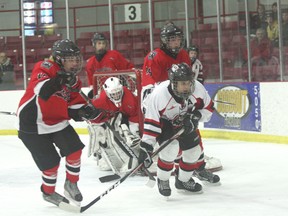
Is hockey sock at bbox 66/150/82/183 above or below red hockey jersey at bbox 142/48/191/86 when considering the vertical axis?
below

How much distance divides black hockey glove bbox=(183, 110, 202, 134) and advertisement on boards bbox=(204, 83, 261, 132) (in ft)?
9.07

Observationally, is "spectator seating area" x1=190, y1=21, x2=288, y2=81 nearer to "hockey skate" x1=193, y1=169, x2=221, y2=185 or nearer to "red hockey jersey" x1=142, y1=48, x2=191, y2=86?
"red hockey jersey" x1=142, y1=48, x2=191, y2=86

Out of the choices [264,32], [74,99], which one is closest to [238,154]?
[264,32]

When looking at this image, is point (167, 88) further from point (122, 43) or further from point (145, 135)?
point (122, 43)

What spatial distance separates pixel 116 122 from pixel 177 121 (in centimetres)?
106

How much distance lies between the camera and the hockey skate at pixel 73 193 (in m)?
3.53

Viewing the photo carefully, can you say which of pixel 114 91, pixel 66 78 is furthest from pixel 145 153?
pixel 114 91

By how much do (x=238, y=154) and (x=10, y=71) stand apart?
390 cm

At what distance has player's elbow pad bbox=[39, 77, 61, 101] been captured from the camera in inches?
130

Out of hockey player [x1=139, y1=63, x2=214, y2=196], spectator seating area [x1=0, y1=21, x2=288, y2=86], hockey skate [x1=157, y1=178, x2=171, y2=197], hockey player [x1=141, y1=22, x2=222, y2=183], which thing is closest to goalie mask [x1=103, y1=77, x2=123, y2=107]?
hockey player [x1=141, y1=22, x2=222, y2=183]

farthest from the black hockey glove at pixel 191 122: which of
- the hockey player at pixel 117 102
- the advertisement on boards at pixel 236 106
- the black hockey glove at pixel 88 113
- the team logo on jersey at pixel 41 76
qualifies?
the advertisement on boards at pixel 236 106

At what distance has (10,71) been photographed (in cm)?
844

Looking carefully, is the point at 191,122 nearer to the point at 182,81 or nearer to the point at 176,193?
the point at 182,81

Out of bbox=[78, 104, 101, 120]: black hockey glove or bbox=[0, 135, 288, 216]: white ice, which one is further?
bbox=[78, 104, 101, 120]: black hockey glove
